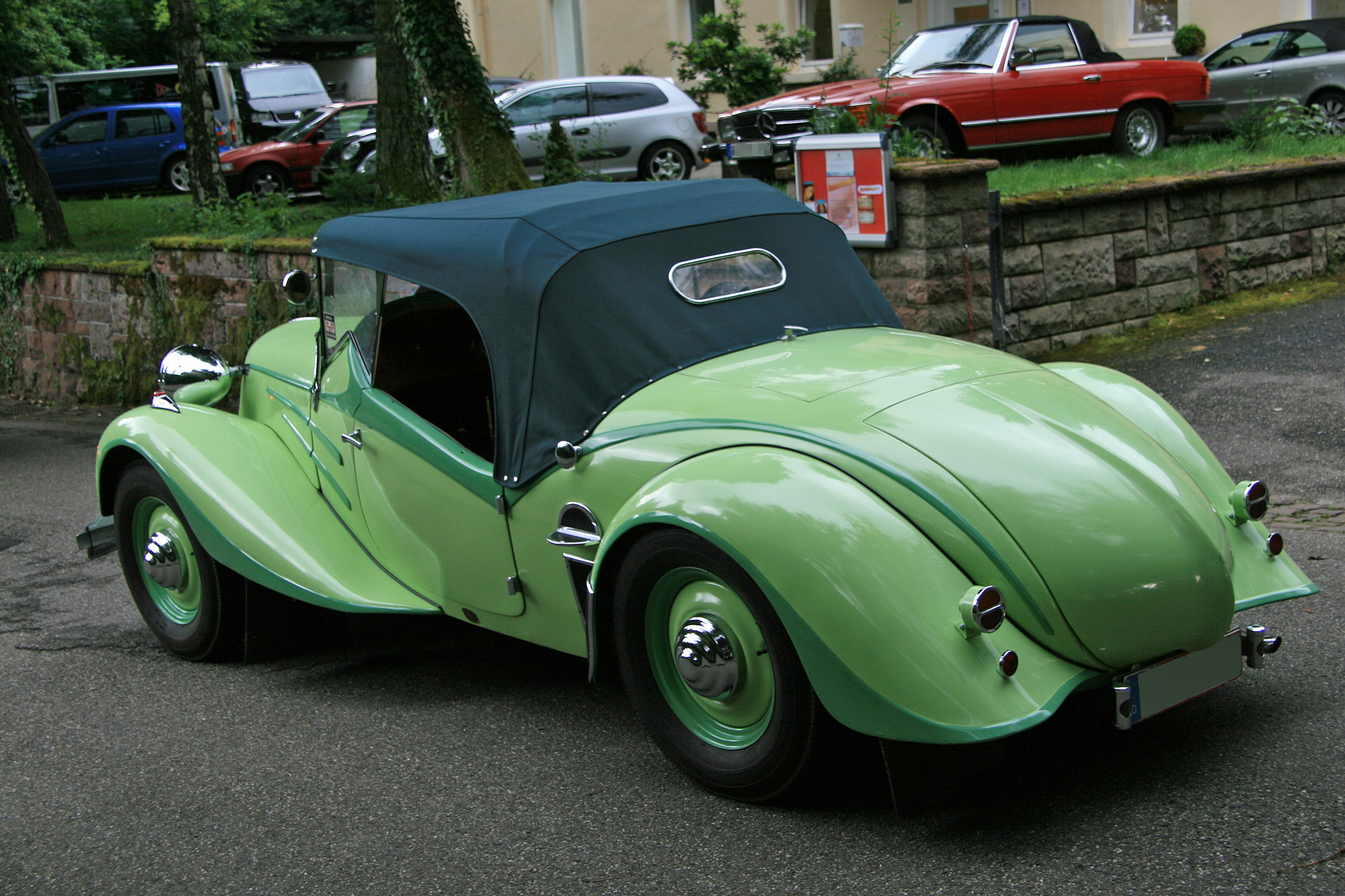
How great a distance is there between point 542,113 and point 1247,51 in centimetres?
897

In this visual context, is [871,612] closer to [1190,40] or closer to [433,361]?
[433,361]

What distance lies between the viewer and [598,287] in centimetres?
387

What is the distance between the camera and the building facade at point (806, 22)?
800 inches

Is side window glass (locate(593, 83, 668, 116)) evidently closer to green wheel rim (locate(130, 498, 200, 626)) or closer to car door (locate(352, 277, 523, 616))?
green wheel rim (locate(130, 498, 200, 626))

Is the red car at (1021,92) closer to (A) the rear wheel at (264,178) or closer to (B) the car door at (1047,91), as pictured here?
(B) the car door at (1047,91)

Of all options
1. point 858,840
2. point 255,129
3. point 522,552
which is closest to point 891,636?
point 858,840

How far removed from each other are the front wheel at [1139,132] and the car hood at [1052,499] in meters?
10.2

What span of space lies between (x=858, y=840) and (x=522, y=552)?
1348 millimetres

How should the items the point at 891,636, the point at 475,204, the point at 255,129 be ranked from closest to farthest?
the point at 891,636, the point at 475,204, the point at 255,129

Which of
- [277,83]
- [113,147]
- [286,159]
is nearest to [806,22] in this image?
[286,159]

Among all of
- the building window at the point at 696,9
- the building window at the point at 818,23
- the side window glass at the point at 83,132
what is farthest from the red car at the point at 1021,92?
the side window glass at the point at 83,132

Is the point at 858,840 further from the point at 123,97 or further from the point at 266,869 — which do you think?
the point at 123,97

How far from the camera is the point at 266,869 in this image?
128 inches

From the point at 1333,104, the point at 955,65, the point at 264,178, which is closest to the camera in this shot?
the point at 955,65
